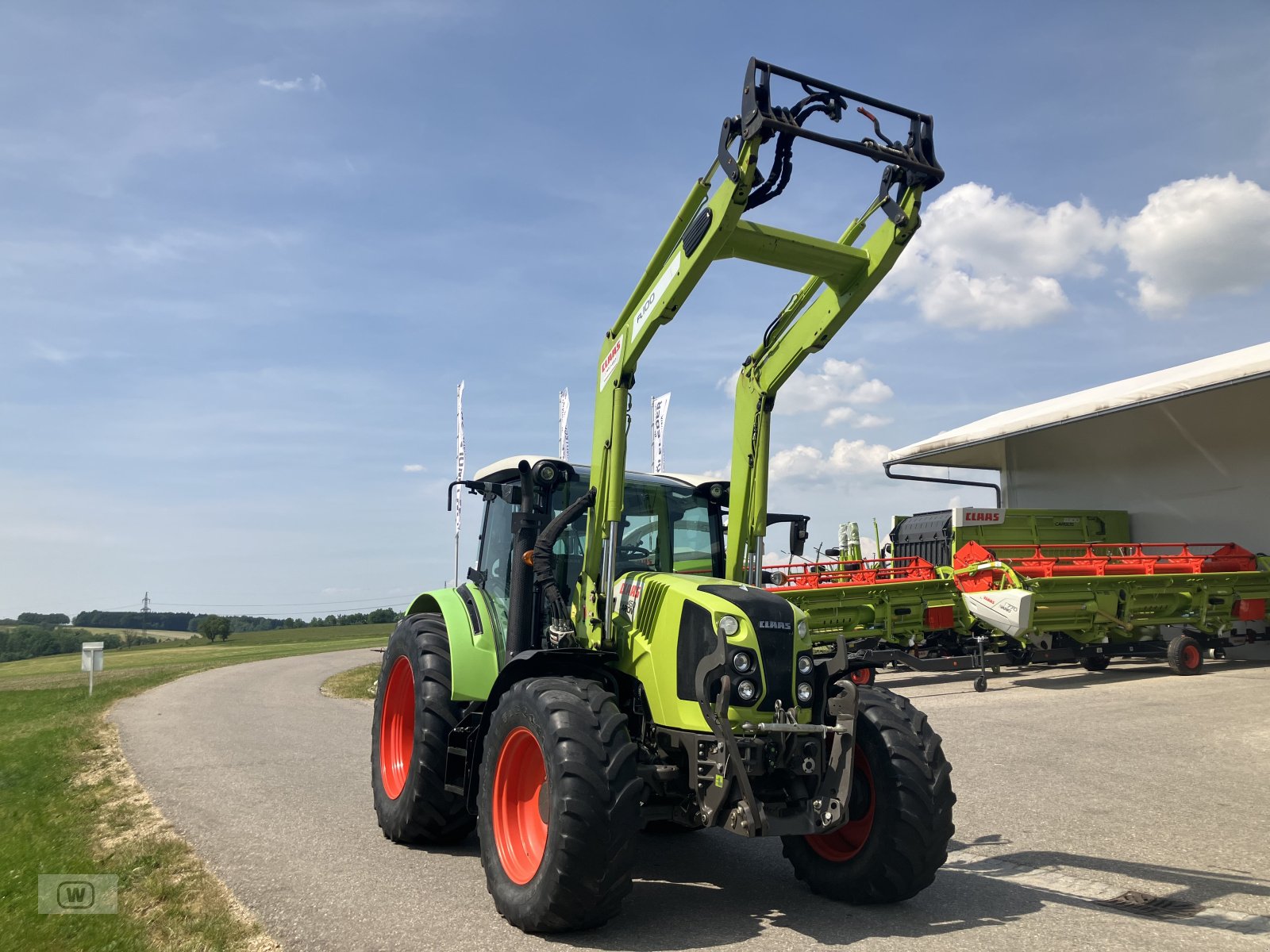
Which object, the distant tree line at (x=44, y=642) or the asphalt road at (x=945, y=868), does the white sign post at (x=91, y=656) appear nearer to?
the asphalt road at (x=945, y=868)

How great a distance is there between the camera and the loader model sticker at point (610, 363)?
18.2ft

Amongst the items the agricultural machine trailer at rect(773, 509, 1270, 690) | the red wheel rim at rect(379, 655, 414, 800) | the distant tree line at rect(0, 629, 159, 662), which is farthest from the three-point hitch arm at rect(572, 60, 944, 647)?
the distant tree line at rect(0, 629, 159, 662)

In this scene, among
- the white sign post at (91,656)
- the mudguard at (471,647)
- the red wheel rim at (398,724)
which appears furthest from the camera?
the white sign post at (91,656)

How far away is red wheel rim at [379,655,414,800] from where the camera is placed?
697cm

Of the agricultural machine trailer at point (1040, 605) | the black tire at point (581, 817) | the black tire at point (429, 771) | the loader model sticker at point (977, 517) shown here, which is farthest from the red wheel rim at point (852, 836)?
the loader model sticker at point (977, 517)

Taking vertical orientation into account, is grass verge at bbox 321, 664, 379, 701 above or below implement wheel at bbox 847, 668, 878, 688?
below

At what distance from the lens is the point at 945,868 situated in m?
5.68

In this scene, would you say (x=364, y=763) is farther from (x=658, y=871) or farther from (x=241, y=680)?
(x=241, y=680)

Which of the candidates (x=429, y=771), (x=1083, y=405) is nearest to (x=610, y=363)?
(x=429, y=771)

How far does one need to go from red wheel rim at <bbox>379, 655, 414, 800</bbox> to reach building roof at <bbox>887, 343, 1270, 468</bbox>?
15739mm

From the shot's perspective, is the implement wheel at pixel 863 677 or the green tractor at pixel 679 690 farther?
the implement wheel at pixel 863 677

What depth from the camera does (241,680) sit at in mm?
23906

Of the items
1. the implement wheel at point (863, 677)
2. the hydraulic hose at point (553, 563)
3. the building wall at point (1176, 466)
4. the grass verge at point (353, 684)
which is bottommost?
the grass verge at point (353, 684)

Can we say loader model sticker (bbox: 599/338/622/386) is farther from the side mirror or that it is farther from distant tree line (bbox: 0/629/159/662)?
distant tree line (bbox: 0/629/159/662)
